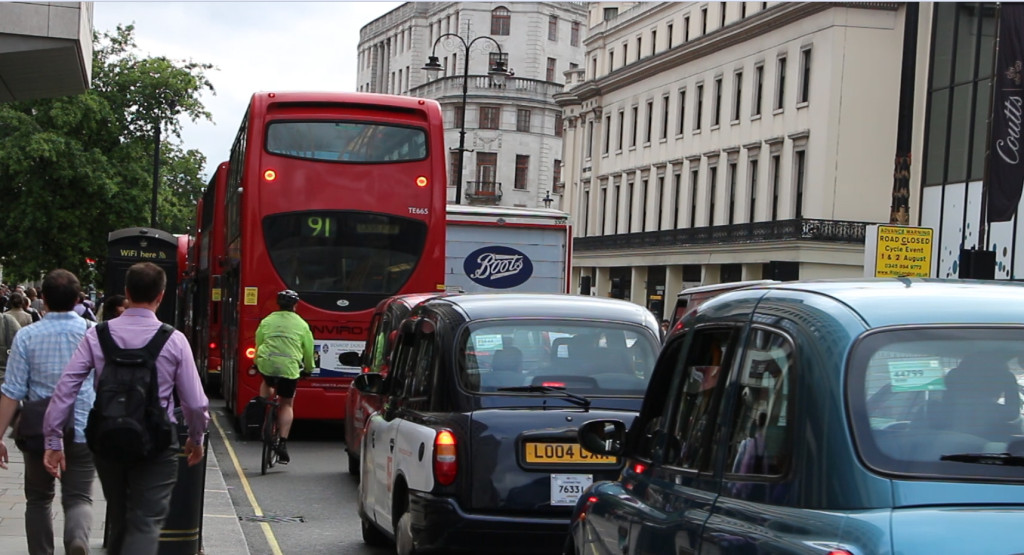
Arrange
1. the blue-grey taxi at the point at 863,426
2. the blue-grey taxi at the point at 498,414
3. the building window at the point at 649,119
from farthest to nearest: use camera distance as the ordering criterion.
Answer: the building window at the point at 649,119 → the blue-grey taxi at the point at 498,414 → the blue-grey taxi at the point at 863,426

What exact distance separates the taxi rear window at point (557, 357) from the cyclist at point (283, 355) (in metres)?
6.91

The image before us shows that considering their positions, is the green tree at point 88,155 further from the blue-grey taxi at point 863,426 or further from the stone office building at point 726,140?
the blue-grey taxi at point 863,426

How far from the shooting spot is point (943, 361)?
154 inches

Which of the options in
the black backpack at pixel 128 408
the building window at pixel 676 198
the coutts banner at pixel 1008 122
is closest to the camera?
Answer: the black backpack at pixel 128 408

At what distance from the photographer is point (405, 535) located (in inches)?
346

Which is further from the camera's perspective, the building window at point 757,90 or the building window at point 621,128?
the building window at point 621,128

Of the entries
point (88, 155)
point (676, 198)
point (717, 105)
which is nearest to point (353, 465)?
point (88, 155)

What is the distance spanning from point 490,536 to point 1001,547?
5.14m

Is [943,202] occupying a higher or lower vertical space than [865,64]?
lower

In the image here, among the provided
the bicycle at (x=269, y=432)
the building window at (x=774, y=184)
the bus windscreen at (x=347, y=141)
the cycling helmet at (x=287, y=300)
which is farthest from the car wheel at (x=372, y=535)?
the building window at (x=774, y=184)

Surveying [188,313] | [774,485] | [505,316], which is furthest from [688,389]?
[188,313]

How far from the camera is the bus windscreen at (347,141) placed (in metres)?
19.4

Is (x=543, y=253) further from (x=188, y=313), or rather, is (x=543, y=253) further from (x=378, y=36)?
(x=378, y=36)

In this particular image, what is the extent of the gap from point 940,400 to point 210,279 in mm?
24416
